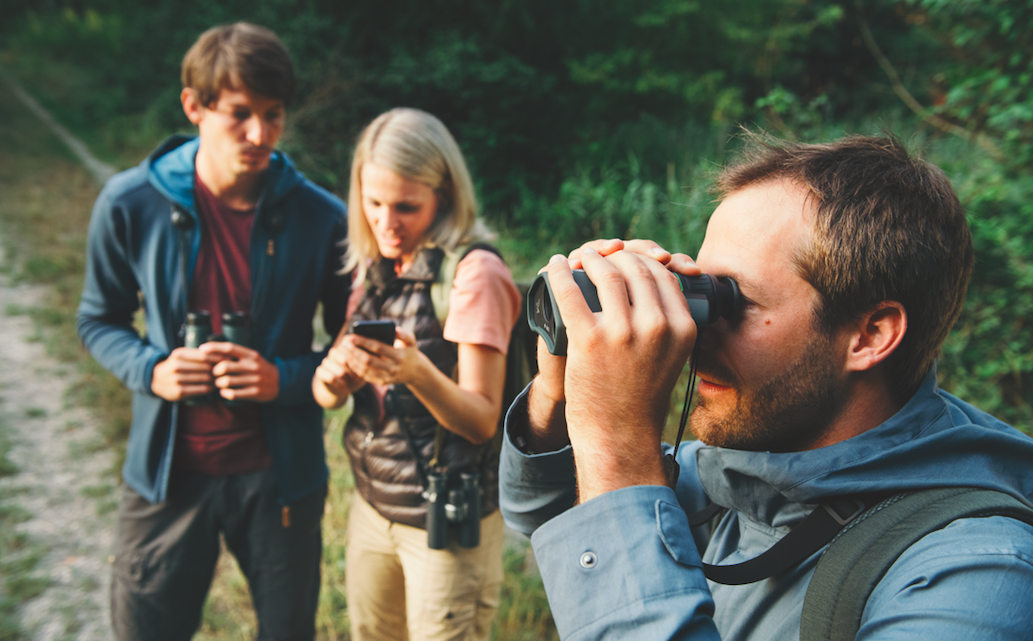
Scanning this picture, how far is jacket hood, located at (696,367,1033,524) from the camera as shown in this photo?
2.94 feet

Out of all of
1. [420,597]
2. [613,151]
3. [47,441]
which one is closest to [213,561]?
[420,597]

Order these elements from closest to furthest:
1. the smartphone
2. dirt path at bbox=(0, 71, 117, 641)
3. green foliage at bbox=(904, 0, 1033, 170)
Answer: the smartphone < dirt path at bbox=(0, 71, 117, 641) < green foliage at bbox=(904, 0, 1033, 170)

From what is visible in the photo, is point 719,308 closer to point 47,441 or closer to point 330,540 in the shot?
point 330,540

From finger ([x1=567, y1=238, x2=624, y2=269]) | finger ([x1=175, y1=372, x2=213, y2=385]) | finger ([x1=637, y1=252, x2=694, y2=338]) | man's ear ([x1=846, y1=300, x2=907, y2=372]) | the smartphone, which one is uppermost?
finger ([x1=567, y1=238, x2=624, y2=269])

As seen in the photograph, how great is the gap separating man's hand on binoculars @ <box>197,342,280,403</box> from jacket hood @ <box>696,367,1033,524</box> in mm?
1513

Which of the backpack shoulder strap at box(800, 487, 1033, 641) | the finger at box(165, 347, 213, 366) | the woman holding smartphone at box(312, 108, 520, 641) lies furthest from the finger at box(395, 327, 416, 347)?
the backpack shoulder strap at box(800, 487, 1033, 641)

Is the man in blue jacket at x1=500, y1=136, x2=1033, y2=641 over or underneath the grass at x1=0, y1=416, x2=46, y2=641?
over

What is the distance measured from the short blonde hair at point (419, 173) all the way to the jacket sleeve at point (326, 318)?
0.11m

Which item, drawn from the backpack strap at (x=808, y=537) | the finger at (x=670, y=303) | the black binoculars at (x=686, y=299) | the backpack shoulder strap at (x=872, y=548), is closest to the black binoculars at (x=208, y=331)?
the black binoculars at (x=686, y=299)

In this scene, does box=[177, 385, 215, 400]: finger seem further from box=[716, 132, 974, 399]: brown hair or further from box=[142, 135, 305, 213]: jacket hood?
box=[716, 132, 974, 399]: brown hair

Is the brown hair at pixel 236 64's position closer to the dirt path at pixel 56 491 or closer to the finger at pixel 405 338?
the finger at pixel 405 338

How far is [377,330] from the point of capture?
175 cm

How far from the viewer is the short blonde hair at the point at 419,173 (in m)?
2.08

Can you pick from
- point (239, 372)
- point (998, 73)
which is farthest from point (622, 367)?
point (998, 73)
